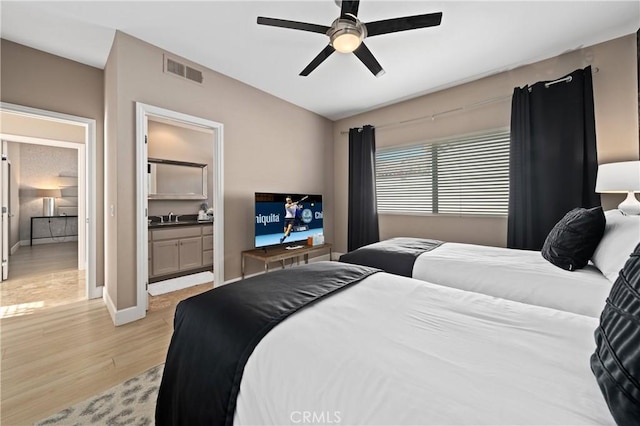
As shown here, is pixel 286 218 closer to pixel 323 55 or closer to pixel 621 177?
pixel 323 55

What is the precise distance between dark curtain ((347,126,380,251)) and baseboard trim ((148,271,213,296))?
2.38 m

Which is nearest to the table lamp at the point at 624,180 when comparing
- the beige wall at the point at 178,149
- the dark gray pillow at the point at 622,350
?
the dark gray pillow at the point at 622,350

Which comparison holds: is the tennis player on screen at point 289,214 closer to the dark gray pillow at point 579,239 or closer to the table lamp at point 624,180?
the dark gray pillow at point 579,239

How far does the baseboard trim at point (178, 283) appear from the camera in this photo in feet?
10.9

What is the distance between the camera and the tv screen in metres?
3.39

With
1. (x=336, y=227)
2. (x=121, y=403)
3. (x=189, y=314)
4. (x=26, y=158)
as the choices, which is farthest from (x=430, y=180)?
(x=26, y=158)

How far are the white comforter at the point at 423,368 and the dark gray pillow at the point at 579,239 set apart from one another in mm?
909

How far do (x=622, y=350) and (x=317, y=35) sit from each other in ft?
9.34

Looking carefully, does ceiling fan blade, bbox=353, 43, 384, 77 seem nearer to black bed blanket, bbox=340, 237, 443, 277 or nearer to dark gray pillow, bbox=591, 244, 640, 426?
black bed blanket, bbox=340, 237, 443, 277

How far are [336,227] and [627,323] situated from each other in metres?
4.32

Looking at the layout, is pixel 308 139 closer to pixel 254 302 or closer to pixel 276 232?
pixel 276 232

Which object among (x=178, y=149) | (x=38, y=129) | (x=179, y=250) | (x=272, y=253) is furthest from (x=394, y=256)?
(x=38, y=129)

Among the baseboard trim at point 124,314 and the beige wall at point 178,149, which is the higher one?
the beige wall at point 178,149

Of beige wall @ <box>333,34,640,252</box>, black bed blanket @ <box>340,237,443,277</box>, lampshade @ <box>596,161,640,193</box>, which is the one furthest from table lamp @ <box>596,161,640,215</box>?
black bed blanket @ <box>340,237,443,277</box>
